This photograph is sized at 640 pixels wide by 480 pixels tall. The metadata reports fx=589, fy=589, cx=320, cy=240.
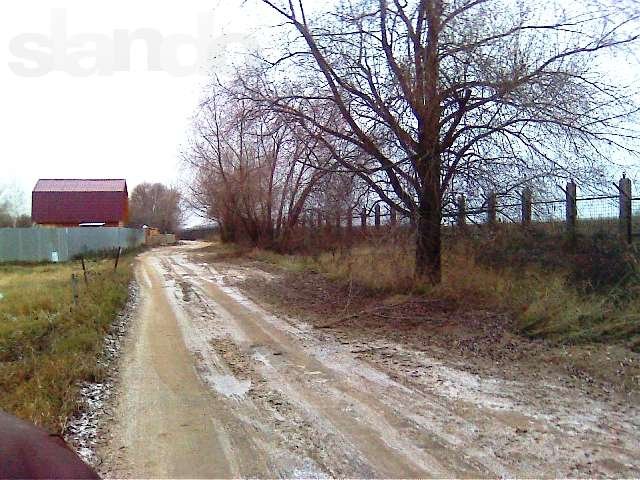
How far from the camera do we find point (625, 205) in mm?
11180

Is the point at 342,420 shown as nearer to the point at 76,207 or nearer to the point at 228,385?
the point at 228,385

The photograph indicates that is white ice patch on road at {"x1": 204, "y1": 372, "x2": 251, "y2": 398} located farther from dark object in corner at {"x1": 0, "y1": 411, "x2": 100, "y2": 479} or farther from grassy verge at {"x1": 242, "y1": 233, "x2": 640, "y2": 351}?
grassy verge at {"x1": 242, "y1": 233, "x2": 640, "y2": 351}

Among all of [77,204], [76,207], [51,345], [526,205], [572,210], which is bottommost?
[51,345]

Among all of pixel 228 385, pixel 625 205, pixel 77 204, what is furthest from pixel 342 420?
pixel 77 204

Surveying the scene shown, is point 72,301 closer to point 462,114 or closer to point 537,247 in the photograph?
point 462,114

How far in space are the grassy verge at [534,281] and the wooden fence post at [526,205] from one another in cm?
47

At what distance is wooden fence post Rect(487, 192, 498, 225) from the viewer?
11609 millimetres

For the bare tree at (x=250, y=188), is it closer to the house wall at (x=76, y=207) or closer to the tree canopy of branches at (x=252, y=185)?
the tree canopy of branches at (x=252, y=185)

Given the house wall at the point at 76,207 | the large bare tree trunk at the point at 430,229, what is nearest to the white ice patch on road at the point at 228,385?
the large bare tree trunk at the point at 430,229

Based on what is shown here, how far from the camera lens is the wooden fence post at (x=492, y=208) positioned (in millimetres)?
11609

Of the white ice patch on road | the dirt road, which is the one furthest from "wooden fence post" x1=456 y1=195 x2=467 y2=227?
the white ice patch on road

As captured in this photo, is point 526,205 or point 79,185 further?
point 79,185

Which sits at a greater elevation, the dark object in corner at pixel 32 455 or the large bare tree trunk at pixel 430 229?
the large bare tree trunk at pixel 430 229

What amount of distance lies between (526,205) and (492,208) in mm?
647
